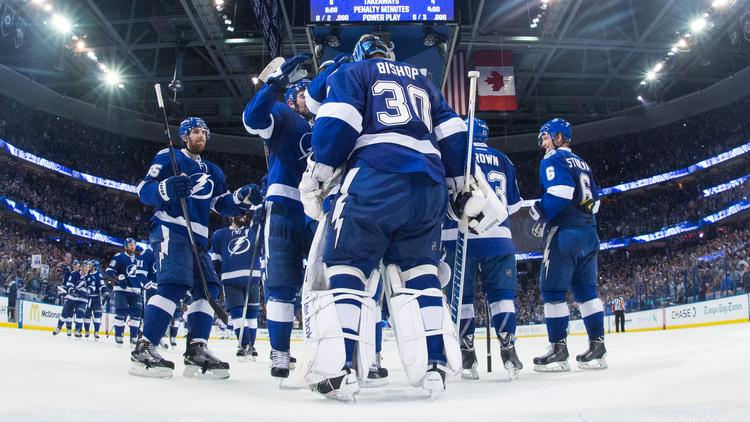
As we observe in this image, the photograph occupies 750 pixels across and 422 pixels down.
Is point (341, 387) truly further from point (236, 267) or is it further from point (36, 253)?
point (36, 253)

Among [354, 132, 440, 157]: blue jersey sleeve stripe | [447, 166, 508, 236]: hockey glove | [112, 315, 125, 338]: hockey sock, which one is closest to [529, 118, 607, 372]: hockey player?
[447, 166, 508, 236]: hockey glove

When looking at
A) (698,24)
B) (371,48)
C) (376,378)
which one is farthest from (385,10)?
(698,24)

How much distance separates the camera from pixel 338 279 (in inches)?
109

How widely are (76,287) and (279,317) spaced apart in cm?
927

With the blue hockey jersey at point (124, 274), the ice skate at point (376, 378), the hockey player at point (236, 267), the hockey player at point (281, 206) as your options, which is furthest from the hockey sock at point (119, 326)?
the ice skate at point (376, 378)

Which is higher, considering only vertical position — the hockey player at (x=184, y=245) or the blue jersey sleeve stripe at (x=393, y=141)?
the blue jersey sleeve stripe at (x=393, y=141)

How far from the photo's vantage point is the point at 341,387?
2.63m

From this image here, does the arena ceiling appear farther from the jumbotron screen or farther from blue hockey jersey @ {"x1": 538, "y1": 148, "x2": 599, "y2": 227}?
blue hockey jersey @ {"x1": 538, "y1": 148, "x2": 599, "y2": 227}

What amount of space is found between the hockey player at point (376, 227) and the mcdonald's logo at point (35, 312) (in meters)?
13.4

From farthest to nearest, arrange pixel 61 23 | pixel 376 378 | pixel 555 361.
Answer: pixel 61 23 → pixel 555 361 → pixel 376 378

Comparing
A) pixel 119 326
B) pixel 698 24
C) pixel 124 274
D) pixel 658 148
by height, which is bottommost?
pixel 119 326

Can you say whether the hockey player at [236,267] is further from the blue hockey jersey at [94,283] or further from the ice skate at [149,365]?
the blue hockey jersey at [94,283]

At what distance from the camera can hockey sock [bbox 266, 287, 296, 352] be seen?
3861 mm

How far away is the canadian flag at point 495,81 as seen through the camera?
655 inches
